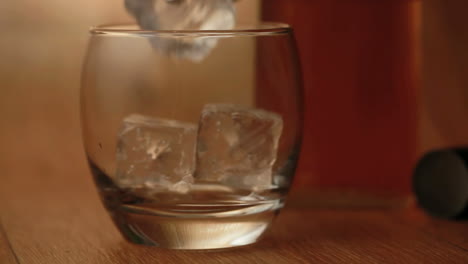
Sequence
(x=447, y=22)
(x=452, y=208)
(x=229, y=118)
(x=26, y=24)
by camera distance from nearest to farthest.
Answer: (x=229, y=118), (x=452, y=208), (x=447, y=22), (x=26, y=24)

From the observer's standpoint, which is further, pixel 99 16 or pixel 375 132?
pixel 99 16

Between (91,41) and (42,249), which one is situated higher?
→ (91,41)

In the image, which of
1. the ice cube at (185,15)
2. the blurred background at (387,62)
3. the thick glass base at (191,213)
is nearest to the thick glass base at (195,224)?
the thick glass base at (191,213)

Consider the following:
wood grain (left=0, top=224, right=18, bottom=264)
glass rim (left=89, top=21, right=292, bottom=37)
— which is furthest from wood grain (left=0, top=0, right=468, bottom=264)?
glass rim (left=89, top=21, right=292, bottom=37)

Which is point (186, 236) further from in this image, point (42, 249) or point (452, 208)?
point (452, 208)

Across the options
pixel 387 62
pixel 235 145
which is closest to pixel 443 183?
pixel 387 62

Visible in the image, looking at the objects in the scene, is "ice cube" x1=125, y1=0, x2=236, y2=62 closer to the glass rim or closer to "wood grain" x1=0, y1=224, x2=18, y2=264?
the glass rim

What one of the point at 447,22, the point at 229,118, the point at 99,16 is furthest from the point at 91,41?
the point at 99,16
